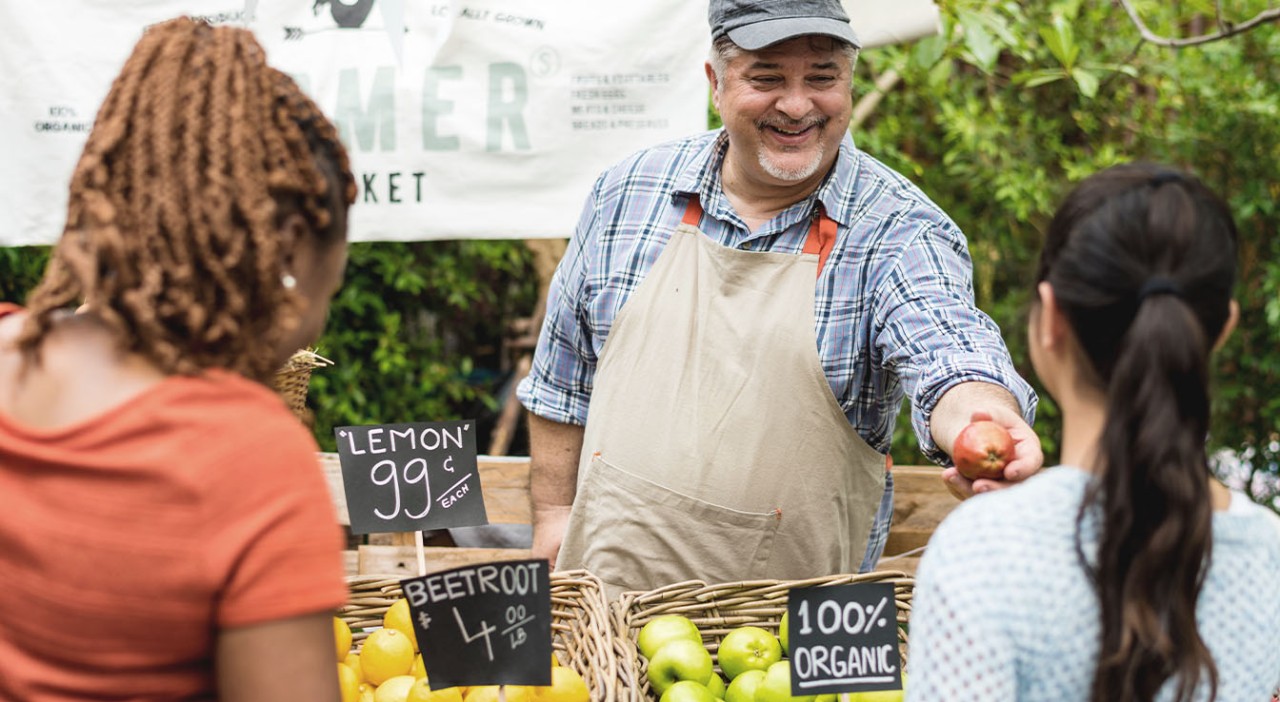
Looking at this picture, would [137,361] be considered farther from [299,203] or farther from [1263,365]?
[1263,365]

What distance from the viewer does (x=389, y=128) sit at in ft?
10.9

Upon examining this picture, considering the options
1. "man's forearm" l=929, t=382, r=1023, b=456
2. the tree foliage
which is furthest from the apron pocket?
the tree foliage

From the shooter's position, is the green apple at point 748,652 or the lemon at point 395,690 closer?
the lemon at point 395,690

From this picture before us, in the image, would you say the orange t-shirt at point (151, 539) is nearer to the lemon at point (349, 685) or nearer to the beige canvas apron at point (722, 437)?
the lemon at point (349, 685)

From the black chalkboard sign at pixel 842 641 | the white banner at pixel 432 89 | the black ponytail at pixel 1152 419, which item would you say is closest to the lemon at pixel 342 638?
the black chalkboard sign at pixel 842 641

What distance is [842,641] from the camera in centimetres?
170

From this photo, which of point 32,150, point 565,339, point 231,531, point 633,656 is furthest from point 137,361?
point 32,150

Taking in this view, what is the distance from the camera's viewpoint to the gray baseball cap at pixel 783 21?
2375mm

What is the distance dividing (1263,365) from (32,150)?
168 inches

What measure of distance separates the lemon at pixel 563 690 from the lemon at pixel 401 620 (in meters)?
0.29

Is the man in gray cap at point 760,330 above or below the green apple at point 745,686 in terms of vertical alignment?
above

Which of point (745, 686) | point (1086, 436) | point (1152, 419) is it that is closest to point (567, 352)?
point (745, 686)

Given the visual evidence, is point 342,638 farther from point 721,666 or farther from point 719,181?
point 719,181

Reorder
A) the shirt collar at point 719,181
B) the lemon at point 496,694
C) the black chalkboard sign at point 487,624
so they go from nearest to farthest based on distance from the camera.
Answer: the black chalkboard sign at point 487,624
the lemon at point 496,694
the shirt collar at point 719,181
